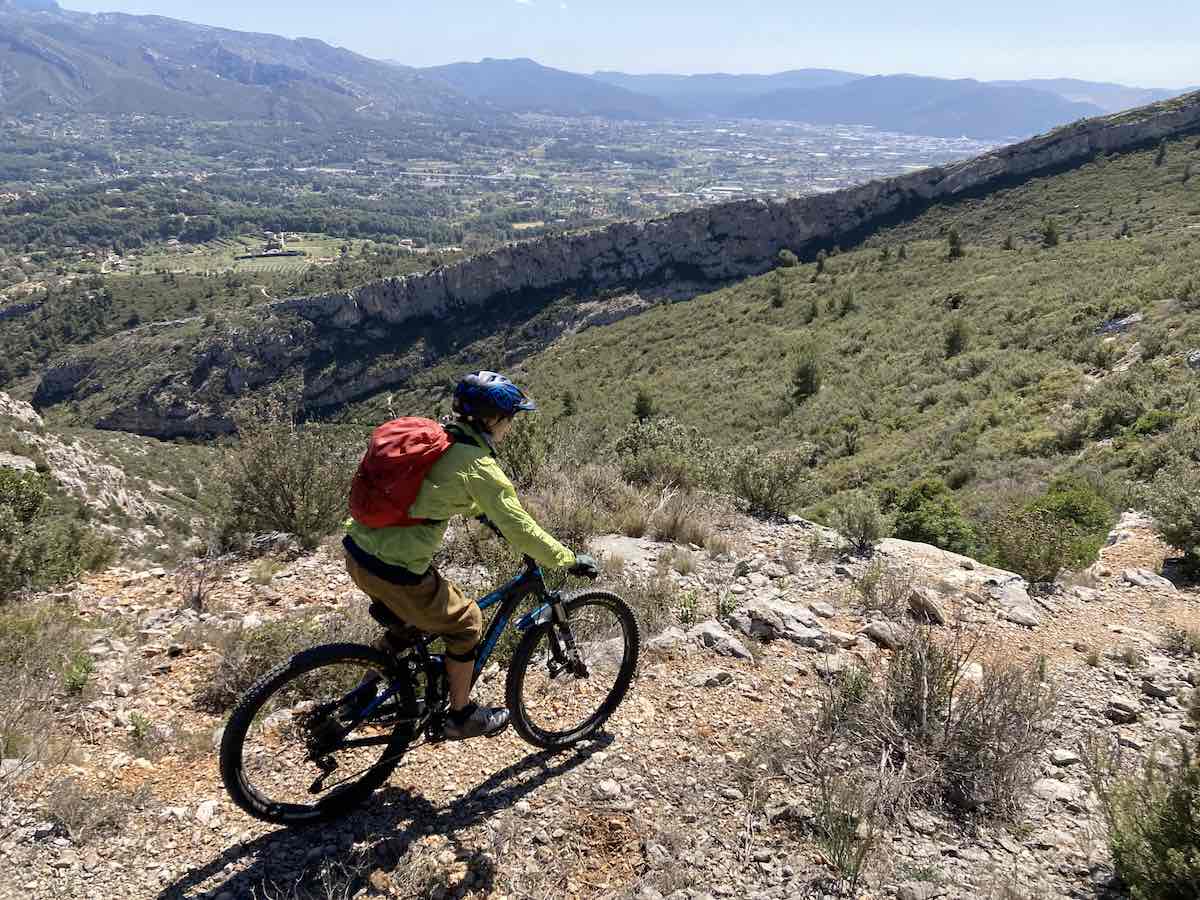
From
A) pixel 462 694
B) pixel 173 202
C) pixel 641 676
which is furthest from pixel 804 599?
pixel 173 202

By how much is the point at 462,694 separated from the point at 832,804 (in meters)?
1.89

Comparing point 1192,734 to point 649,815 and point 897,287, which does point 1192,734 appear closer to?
point 649,815

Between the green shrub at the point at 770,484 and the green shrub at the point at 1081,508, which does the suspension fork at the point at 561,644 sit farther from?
the green shrub at the point at 1081,508

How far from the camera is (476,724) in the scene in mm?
3389

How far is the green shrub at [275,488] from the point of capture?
6.75 meters

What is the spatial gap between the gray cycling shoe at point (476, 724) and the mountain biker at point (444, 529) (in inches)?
10.7

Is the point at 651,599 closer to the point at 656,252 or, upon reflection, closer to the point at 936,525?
the point at 936,525

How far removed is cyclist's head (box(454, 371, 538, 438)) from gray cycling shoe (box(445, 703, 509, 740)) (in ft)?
4.89

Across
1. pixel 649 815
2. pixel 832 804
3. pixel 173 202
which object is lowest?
pixel 173 202

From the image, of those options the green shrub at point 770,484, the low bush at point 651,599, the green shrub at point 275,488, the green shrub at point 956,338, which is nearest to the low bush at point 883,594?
the low bush at point 651,599

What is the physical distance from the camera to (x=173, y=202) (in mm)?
171750

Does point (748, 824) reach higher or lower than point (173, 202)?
higher

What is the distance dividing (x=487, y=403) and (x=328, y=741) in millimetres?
1834

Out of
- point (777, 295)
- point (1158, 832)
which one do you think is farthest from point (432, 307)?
point (1158, 832)
